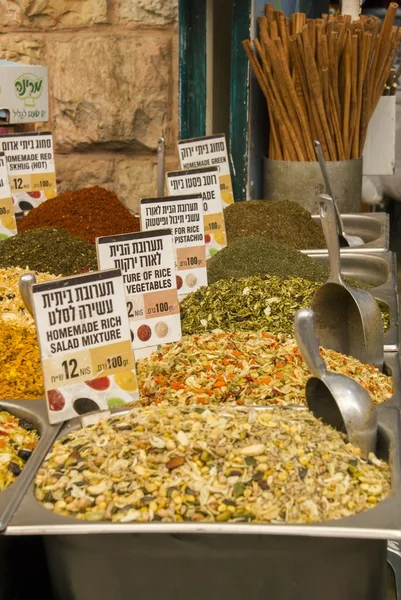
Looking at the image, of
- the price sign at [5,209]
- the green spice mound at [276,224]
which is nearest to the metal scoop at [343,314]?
the green spice mound at [276,224]

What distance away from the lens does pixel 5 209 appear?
7.60 feet

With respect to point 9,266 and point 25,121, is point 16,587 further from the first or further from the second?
point 25,121

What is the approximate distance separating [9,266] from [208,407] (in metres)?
1.02

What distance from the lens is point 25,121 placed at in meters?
2.69

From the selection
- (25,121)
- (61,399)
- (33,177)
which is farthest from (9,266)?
(61,399)

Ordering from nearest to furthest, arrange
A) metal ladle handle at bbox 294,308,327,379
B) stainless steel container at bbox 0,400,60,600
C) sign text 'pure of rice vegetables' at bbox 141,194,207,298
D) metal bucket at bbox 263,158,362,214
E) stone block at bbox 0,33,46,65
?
1. stainless steel container at bbox 0,400,60,600
2. metal ladle handle at bbox 294,308,327,379
3. sign text 'pure of rice vegetables' at bbox 141,194,207,298
4. metal bucket at bbox 263,158,362,214
5. stone block at bbox 0,33,46,65

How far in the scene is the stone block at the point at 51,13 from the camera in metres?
3.15

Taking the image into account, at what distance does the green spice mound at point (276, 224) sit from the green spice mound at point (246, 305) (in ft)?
2.03

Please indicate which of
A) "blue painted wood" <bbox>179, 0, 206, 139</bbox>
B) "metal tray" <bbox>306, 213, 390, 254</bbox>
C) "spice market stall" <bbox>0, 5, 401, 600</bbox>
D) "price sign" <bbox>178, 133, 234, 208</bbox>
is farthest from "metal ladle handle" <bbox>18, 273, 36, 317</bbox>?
"blue painted wood" <bbox>179, 0, 206, 139</bbox>

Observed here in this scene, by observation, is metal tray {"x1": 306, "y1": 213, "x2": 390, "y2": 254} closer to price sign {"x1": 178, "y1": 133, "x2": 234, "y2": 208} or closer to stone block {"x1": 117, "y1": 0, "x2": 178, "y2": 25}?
price sign {"x1": 178, "y1": 133, "x2": 234, "y2": 208}

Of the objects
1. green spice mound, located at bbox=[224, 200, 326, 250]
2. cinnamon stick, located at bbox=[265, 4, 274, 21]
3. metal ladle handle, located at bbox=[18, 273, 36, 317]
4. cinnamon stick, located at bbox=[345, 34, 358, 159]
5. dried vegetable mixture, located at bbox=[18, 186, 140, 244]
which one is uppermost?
cinnamon stick, located at bbox=[265, 4, 274, 21]

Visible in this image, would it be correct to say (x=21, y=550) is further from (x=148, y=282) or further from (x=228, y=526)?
(x=148, y=282)

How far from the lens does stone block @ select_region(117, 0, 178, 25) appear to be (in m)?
3.12

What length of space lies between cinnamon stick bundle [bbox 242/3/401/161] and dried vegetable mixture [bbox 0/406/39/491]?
1.90m
